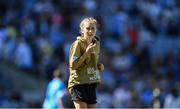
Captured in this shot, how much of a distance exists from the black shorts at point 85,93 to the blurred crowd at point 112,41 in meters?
8.67

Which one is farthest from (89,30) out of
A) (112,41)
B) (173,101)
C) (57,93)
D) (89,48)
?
(112,41)

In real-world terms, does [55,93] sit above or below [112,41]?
below

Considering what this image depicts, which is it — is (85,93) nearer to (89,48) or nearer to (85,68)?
(85,68)

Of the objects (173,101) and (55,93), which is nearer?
(55,93)

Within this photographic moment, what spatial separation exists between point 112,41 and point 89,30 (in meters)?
14.1

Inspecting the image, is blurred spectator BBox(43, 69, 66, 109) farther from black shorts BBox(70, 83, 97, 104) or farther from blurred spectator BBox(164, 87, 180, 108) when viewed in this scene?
black shorts BBox(70, 83, 97, 104)

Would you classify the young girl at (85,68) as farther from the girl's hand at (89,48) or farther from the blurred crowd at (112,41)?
the blurred crowd at (112,41)

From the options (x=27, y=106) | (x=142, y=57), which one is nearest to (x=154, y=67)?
(x=142, y=57)

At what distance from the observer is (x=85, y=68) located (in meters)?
10.6

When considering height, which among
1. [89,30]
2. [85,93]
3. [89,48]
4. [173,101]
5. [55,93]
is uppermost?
[89,30]

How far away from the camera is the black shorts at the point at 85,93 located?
10.6 meters

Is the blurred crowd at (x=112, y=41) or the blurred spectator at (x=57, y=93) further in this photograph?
the blurred crowd at (x=112, y=41)

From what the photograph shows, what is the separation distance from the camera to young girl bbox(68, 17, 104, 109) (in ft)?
34.3

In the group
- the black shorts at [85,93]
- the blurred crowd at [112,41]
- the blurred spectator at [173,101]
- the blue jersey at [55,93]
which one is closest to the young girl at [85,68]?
the black shorts at [85,93]
